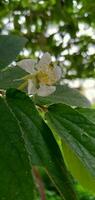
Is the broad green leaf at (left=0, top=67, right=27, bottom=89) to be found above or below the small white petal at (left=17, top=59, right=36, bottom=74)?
below

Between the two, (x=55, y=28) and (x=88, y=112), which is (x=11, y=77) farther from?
(x=55, y=28)

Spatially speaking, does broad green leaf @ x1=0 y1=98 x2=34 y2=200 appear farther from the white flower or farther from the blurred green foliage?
the blurred green foliage

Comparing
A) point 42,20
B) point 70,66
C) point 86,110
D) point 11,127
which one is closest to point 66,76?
point 70,66

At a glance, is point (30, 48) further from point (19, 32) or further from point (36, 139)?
point (36, 139)

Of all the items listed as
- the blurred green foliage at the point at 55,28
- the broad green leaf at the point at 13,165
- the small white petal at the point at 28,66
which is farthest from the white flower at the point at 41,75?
the blurred green foliage at the point at 55,28

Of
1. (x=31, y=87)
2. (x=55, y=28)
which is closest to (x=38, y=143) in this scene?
(x=31, y=87)

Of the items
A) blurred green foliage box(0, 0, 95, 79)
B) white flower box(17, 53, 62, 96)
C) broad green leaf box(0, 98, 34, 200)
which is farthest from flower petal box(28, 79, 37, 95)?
blurred green foliage box(0, 0, 95, 79)

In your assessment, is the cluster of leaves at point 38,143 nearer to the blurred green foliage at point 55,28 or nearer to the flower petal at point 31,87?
the flower petal at point 31,87
